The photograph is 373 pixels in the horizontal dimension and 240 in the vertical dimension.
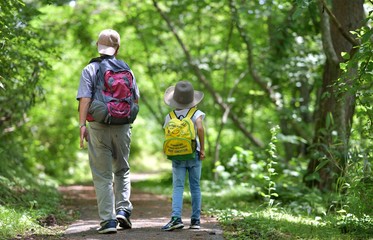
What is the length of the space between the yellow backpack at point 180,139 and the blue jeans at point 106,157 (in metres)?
0.49

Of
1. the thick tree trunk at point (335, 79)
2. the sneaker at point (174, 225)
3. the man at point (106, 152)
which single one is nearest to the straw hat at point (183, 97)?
the man at point (106, 152)

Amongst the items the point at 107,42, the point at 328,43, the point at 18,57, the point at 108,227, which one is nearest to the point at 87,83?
the point at 107,42

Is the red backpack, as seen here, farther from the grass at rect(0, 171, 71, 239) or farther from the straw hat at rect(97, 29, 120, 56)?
the grass at rect(0, 171, 71, 239)

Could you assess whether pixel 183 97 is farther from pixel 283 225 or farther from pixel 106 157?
pixel 283 225

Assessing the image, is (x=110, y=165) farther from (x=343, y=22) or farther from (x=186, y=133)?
(x=343, y=22)

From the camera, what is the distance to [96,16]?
52.5 feet

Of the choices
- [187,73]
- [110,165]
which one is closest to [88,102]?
[110,165]

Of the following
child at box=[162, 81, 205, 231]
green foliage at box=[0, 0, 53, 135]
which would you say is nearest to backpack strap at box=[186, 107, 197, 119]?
child at box=[162, 81, 205, 231]

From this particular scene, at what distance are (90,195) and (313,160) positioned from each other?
420cm

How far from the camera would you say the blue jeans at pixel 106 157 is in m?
5.93

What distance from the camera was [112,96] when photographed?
5918 millimetres

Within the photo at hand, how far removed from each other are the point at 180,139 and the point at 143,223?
→ 1410 mm

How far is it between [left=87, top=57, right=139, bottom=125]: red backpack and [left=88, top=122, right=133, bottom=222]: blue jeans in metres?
0.16

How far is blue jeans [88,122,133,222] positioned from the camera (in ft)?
19.5
